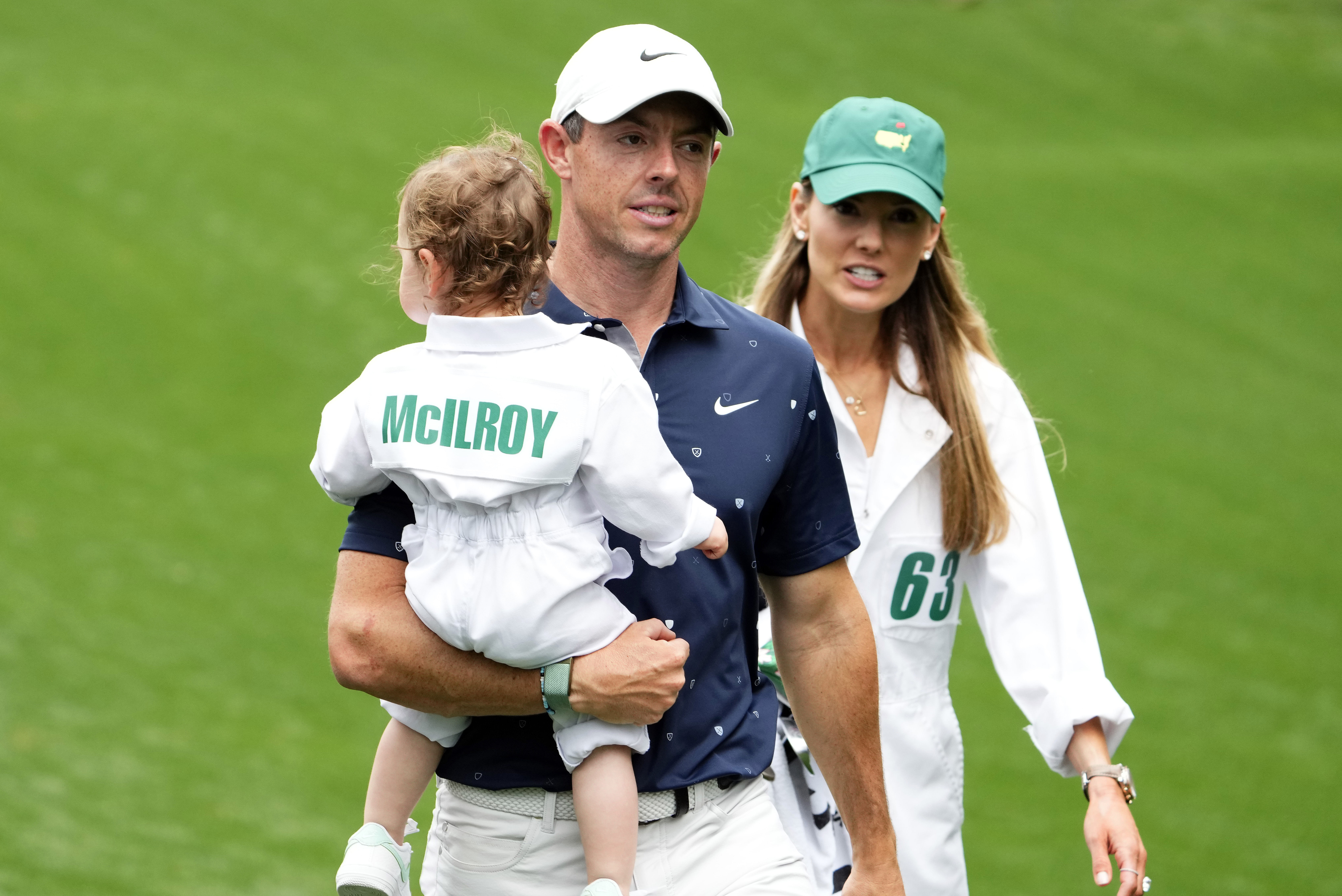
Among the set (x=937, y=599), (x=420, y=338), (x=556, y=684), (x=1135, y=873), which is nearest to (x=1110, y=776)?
(x=1135, y=873)

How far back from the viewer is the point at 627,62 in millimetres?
2816

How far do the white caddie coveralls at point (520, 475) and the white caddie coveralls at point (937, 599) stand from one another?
1.13 meters

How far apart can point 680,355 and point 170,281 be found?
47.1ft

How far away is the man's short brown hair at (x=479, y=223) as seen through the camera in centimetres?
258

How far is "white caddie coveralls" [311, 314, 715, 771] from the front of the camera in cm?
249

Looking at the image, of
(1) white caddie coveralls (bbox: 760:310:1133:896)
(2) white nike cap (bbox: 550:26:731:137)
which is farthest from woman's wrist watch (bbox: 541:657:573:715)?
(1) white caddie coveralls (bbox: 760:310:1133:896)

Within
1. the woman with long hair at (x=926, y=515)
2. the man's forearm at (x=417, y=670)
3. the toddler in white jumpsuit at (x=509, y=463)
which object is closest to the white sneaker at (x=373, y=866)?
the toddler in white jumpsuit at (x=509, y=463)

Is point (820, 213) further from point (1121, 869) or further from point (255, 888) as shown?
point (255, 888)

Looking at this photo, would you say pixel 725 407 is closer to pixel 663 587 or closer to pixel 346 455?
pixel 663 587

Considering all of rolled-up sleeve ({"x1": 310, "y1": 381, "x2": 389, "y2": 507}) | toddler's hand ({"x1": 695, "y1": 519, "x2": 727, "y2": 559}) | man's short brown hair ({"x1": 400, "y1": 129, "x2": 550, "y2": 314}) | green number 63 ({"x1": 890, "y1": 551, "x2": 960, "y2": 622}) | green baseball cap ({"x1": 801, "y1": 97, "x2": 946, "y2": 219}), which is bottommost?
toddler's hand ({"x1": 695, "y1": 519, "x2": 727, "y2": 559})

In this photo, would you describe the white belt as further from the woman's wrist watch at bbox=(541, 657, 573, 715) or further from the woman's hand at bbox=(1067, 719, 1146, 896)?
the woman's hand at bbox=(1067, 719, 1146, 896)

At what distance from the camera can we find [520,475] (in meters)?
2.46

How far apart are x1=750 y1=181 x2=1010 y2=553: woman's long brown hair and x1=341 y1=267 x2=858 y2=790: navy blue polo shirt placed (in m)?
0.66

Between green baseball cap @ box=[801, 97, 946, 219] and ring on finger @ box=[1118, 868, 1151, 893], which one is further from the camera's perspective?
green baseball cap @ box=[801, 97, 946, 219]
